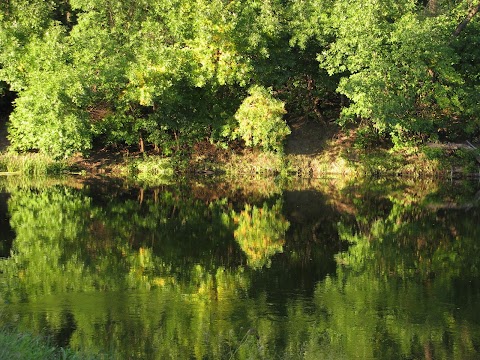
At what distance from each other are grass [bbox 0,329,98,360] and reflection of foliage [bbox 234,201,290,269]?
23.7ft

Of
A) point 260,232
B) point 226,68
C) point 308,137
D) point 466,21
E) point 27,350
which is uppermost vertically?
point 466,21

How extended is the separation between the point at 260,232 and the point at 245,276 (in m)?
5.51

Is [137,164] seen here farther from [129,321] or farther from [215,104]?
[129,321]

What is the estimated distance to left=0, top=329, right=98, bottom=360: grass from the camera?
8.09 meters

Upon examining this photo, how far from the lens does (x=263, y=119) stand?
123ft

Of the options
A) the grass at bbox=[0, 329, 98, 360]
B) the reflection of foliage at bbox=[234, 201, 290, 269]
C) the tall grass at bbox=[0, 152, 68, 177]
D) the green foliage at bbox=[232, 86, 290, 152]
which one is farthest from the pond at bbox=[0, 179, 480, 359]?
the tall grass at bbox=[0, 152, 68, 177]

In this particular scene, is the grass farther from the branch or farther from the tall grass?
the branch

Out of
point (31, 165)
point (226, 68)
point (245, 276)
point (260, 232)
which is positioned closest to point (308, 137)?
point (226, 68)

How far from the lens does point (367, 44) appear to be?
35.8 m

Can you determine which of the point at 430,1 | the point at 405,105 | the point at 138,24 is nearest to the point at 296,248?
the point at 405,105

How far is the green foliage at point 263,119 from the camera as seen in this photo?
37.3 meters

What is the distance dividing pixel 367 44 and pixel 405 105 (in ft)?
11.4

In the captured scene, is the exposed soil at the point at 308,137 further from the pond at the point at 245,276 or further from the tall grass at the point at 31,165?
the pond at the point at 245,276

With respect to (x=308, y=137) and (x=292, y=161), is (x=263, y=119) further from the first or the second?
(x=308, y=137)
